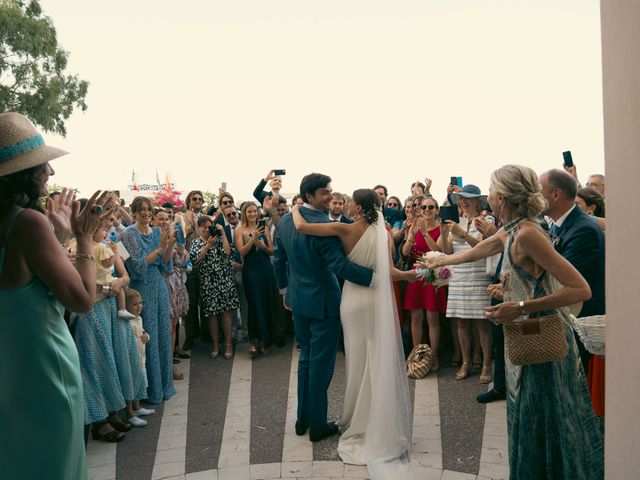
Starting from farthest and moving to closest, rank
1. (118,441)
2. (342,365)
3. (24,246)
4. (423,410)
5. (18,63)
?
(18,63)
(342,365)
(423,410)
(118,441)
(24,246)

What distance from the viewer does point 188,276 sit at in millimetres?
8562

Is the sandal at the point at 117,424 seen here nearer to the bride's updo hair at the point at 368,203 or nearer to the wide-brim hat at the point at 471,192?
the bride's updo hair at the point at 368,203

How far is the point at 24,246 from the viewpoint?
226 centimetres

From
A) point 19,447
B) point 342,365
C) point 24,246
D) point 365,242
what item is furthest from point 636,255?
point 342,365

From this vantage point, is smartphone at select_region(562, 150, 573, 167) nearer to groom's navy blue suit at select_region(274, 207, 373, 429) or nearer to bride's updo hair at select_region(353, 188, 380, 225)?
bride's updo hair at select_region(353, 188, 380, 225)

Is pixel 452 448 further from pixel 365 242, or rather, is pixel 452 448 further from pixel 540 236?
pixel 540 236

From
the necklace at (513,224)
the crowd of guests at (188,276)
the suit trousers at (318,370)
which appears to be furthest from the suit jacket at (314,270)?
the necklace at (513,224)

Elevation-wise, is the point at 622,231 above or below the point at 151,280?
above

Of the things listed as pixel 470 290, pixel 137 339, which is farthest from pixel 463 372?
pixel 137 339

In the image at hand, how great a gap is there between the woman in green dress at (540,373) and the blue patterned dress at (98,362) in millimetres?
3555

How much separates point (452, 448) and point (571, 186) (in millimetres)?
2422

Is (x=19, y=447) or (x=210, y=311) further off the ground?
(x=19, y=447)

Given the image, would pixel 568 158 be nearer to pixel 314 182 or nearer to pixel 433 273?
pixel 433 273

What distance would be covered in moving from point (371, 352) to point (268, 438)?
127 centimetres
